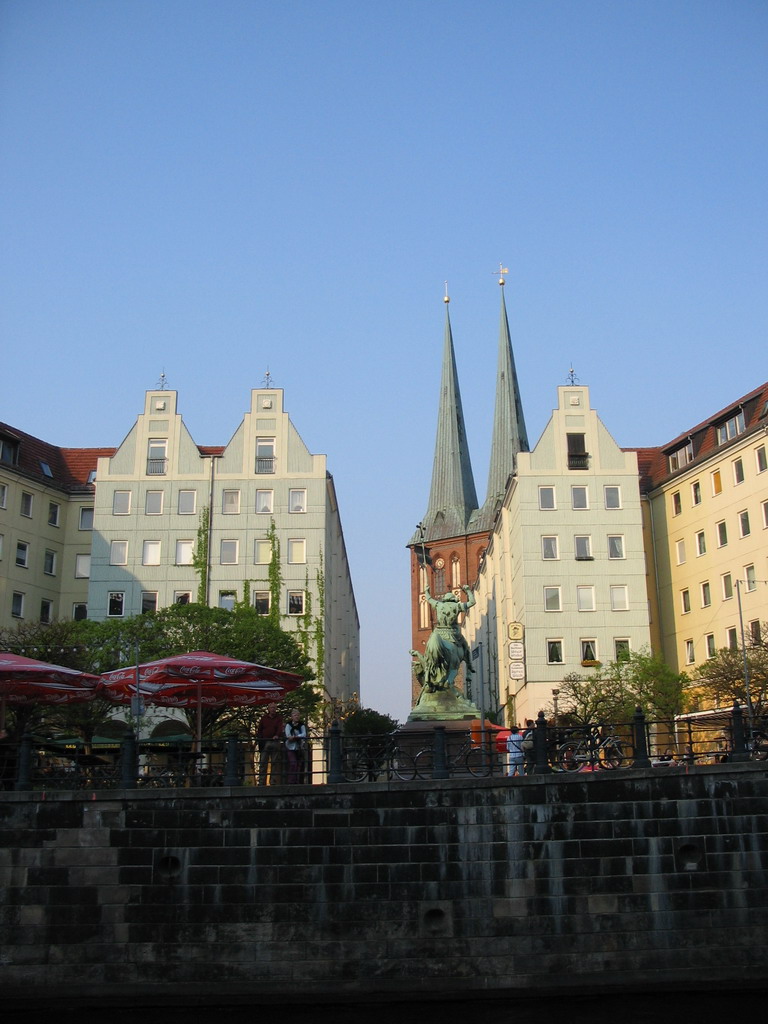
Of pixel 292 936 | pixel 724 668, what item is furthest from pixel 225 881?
pixel 724 668

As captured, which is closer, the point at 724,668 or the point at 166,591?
the point at 724,668

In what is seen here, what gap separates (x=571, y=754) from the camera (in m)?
25.3

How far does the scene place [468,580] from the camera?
383 ft

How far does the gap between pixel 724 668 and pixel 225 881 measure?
28594 millimetres

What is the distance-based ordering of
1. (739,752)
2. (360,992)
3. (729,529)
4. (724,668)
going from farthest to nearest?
(729,529) < (724,668) < (739,752) < (360,992)

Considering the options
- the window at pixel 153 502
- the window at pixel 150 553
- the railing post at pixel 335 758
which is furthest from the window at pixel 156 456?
the railing post at pixel 335 758

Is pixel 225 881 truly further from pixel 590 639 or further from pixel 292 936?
pixel 590 639

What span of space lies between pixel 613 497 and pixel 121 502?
27893 millimetres

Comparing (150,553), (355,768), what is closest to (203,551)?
(150,553)

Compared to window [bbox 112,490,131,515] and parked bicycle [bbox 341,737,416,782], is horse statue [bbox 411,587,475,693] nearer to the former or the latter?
parked bicycle [bbox 341,737,416,782]

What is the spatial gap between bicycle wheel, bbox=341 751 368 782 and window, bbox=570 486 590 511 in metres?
39.6

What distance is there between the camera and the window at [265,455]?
64875mm

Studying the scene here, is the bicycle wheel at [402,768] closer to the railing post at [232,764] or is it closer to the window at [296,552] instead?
the railing post at [232,764]

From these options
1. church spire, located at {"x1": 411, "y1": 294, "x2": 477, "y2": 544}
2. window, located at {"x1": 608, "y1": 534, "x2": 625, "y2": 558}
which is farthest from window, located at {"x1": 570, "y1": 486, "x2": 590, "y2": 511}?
church spire, located at {"x1": 411, "y1": 294, "x2": 477, "y2": 544}
